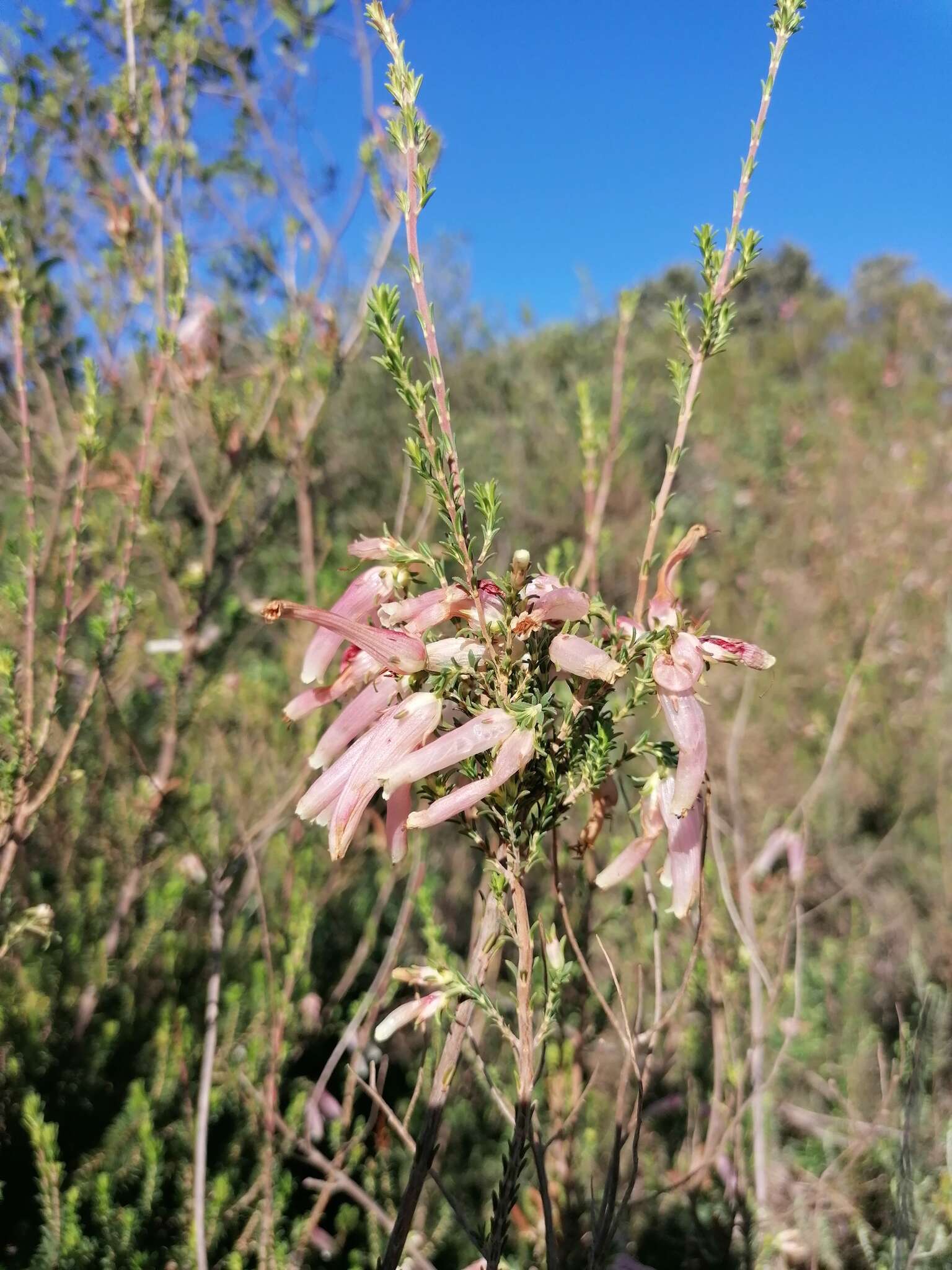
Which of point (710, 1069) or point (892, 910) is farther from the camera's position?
point (892, 910)

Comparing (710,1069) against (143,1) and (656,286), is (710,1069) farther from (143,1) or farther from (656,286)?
(656,286)

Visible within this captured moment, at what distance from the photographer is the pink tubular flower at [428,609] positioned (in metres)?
0.83

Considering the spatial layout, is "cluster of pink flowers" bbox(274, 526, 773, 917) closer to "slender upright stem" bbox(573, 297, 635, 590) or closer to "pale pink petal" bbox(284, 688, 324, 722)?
"pale pink petal" bbox(284, 688, 324, 722)

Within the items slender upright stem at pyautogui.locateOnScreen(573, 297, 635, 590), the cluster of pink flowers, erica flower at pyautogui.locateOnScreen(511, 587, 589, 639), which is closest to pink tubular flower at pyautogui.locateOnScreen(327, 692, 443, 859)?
the cluster of pink flowers

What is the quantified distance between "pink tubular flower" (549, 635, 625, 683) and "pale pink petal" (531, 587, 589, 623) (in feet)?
0.07

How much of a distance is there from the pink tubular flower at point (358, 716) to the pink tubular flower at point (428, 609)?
0.06 metres

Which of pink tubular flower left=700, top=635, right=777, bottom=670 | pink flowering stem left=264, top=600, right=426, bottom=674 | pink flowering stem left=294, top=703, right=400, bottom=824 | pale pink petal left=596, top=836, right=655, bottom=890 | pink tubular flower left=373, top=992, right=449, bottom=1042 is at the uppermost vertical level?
pink tubular flower left=700, top=635, right=777, bottom=670

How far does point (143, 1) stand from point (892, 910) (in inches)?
172

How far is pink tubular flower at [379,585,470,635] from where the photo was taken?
83 centimetres

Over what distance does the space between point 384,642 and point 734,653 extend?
37cm

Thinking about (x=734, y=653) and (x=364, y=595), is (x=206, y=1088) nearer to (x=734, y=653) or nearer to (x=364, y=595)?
(x=364, y=595)

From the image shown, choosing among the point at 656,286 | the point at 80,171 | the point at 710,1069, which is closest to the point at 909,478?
the point at 710,1069

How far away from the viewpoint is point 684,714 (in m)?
0.81

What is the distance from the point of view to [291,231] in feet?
8.82
